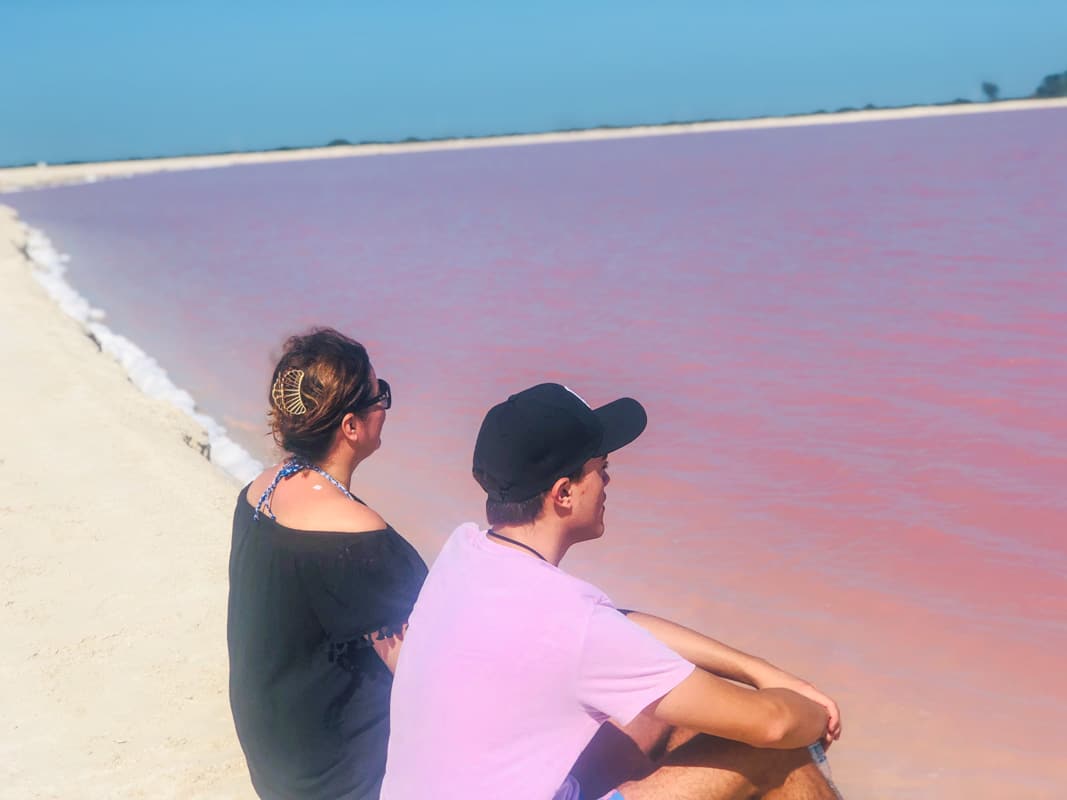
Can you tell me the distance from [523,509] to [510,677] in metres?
0.31

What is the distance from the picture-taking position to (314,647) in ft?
7.73

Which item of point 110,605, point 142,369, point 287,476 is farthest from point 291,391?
point 142,369

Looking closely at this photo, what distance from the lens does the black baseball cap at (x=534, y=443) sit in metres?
2.04

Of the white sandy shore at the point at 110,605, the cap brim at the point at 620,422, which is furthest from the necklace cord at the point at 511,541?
the white sandy shore at the point at 110,605

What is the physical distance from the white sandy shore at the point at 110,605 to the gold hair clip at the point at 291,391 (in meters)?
1.13

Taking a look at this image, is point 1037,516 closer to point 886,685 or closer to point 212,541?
point 886,685

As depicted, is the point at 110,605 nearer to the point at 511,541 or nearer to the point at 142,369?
the point at 511,541

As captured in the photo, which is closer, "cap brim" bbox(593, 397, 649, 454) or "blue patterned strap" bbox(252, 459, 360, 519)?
"cap brim" bbox(593, 397, 649, 454)

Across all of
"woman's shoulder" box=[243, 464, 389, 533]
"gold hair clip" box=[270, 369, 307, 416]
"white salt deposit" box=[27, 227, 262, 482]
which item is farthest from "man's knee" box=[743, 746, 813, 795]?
"white salt deposit" box=[27, 227, 262, 482]

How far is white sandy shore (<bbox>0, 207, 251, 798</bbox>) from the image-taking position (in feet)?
10.4

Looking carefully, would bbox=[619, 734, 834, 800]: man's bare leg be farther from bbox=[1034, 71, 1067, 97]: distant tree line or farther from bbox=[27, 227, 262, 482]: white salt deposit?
bbox=[1034, 71, 1067, 97]: distant tree line

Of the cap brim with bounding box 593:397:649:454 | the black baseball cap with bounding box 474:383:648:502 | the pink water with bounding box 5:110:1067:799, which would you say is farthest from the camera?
the pink water with bounding box 5:110:1067:799

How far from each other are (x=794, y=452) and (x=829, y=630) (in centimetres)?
231

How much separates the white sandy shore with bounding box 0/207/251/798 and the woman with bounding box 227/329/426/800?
0.75 metres
